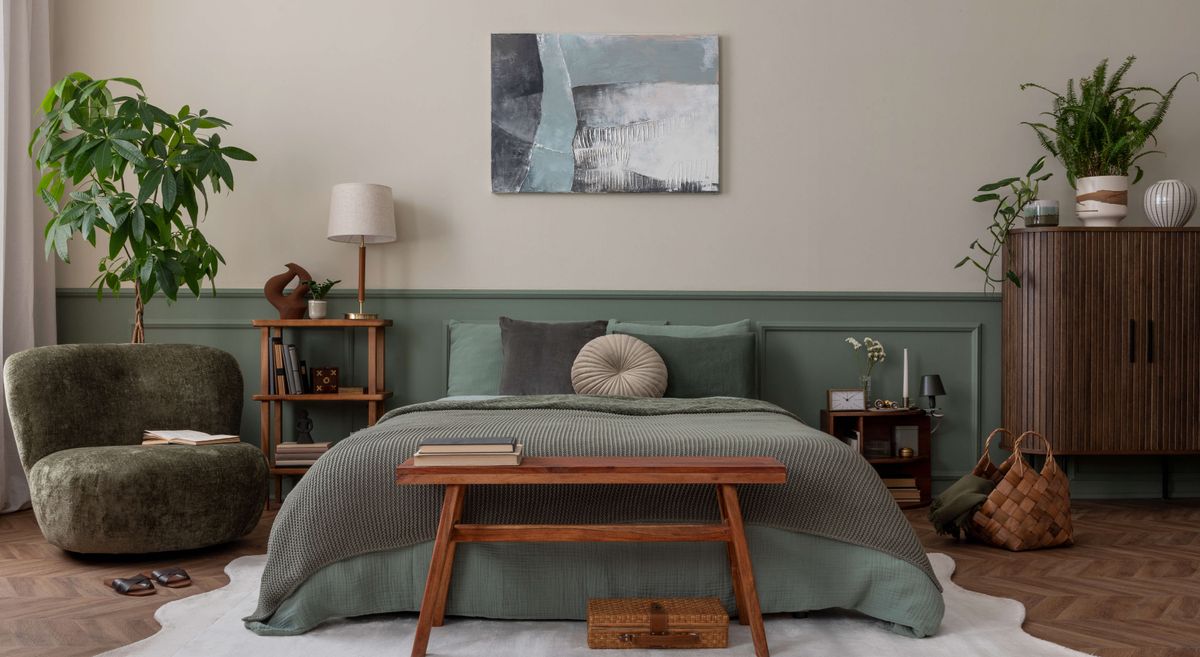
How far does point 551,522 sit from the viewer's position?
2.70m

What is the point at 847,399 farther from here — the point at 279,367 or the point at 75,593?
the point at 75,593

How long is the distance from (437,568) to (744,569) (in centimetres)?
78

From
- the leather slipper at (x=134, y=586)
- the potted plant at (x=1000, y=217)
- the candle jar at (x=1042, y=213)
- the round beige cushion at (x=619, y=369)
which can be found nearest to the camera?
the leather slipper at (x=134, y=586)

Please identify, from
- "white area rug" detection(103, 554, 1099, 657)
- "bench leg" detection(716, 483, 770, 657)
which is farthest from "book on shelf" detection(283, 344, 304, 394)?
"bench leg" detection(716, 483, 770, 657)

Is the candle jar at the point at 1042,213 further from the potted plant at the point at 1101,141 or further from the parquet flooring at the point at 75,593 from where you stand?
the parquet flooring at the point at 75,593

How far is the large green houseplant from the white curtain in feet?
0.94

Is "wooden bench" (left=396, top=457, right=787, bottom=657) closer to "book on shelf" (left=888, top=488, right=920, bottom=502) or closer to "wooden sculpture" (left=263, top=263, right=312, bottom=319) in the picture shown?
"book on shelf" (left=888, top=488, right=920, bottom=502)

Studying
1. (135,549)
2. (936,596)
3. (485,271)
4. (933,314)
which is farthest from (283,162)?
(936,596)

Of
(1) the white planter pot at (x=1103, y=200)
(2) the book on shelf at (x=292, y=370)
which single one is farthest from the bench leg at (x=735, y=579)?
(1) the white planter pot at (x=1103, y=200)

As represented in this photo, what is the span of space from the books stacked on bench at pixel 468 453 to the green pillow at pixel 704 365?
1.93m

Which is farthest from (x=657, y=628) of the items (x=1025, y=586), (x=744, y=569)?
(x=1025, y=586)

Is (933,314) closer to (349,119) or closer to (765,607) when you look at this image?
(765,607)

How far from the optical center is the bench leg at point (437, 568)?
7.88 feet

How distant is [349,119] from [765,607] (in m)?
3.41
